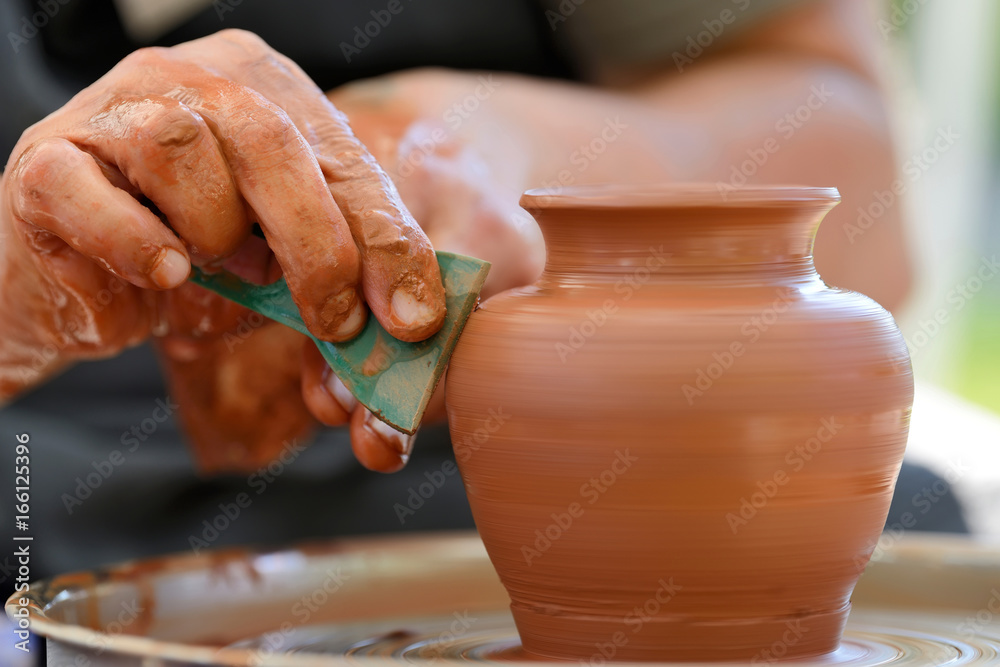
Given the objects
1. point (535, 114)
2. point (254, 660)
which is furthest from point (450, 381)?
point (535, 114)

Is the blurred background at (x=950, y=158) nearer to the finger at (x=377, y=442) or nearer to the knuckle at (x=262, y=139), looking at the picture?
the finger at (x=377, y=442)

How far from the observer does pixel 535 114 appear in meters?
1.31

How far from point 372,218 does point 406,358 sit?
3.8 inches

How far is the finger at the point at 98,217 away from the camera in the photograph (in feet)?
2.29

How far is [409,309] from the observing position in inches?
28.2

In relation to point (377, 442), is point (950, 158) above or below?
below

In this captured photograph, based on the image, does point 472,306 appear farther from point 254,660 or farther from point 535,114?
point 535,114

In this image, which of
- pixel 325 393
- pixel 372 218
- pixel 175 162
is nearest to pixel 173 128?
pixel 175 162

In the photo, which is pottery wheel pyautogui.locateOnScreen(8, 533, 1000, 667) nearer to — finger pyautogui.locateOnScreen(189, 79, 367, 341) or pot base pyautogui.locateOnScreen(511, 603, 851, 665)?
pot base pyautogui.locateOnScreen(511, 603, 851, 665)

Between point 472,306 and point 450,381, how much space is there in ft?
0.17

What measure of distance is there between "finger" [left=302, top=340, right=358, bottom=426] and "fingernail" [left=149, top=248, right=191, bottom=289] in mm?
196

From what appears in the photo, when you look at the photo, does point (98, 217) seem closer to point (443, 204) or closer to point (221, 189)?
point (221, 189)

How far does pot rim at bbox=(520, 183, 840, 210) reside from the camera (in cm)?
68

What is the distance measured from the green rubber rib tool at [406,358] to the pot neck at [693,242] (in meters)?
0.07
